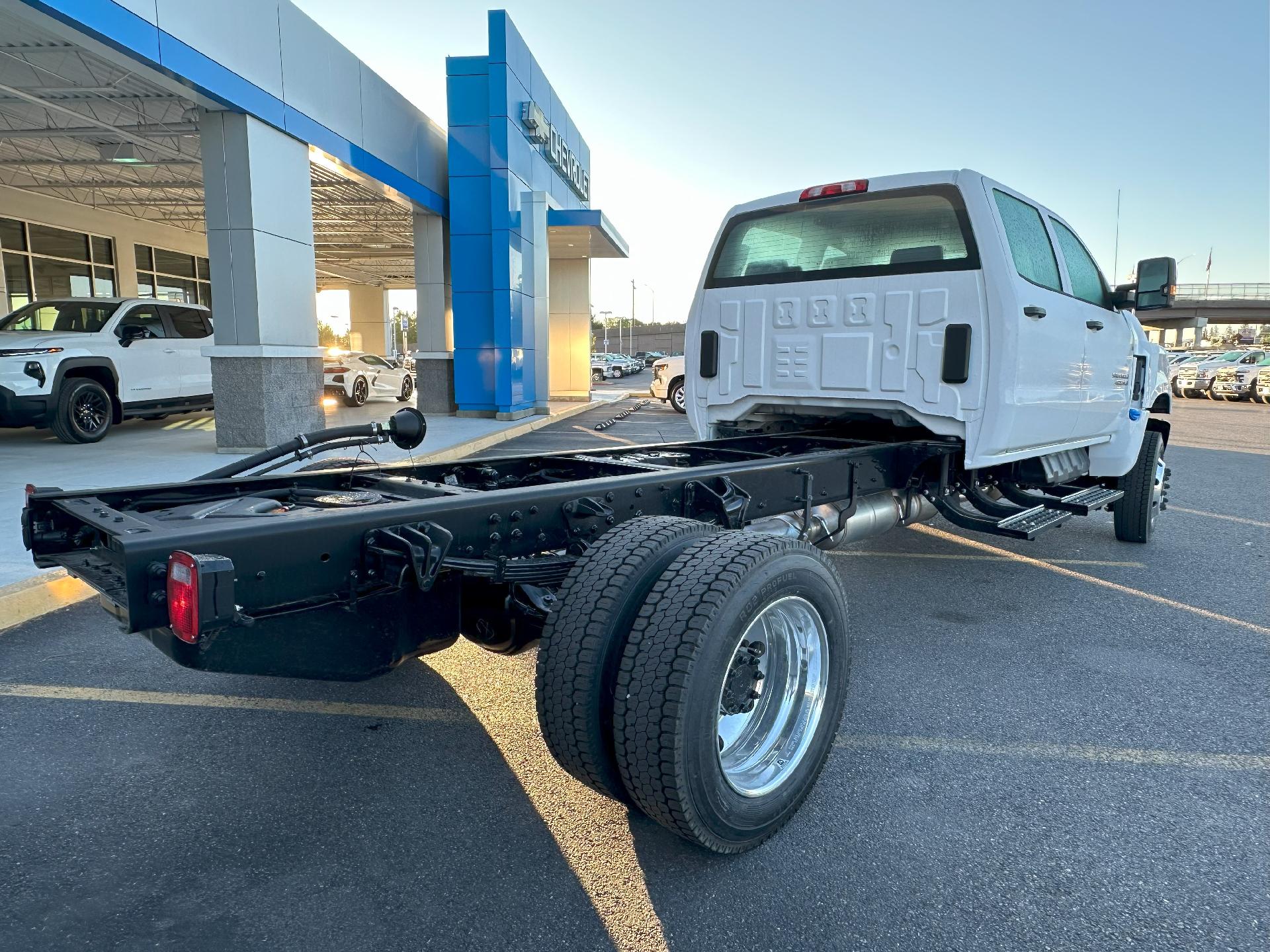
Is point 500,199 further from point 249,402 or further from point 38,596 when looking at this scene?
point 38,596

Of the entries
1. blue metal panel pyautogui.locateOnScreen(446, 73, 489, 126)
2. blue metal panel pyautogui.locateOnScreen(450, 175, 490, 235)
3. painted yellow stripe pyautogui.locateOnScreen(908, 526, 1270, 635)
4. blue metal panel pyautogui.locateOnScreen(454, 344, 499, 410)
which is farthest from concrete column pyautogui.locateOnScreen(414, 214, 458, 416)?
painted yellow stripe pyautogui.locateOnScreen(908, 526, 1270, 635)

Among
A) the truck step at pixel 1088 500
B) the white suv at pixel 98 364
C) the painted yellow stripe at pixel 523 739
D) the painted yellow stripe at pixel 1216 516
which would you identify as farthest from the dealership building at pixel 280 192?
the painted yellow stripe at pixel 1216 516

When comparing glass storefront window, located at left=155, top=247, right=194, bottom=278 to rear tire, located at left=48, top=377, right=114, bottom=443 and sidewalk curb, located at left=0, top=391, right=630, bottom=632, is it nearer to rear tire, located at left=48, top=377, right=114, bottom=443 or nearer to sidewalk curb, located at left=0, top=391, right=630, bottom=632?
rear tire, located at left=48, top=377, right=114, bottom=443

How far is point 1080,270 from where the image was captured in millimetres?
5527

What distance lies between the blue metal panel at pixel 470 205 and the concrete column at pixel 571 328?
873cm

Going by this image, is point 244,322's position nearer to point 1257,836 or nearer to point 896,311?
point 896,311

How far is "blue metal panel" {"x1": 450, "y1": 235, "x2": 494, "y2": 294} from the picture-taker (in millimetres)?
16375

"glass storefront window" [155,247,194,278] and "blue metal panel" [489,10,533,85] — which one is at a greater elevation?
"blue metal panel" [489,10,533,85]

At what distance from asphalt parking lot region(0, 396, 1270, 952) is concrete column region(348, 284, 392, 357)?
38397 millimetres

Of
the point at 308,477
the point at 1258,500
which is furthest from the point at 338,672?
the point at 1258,500

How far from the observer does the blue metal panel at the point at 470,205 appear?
16234 mm

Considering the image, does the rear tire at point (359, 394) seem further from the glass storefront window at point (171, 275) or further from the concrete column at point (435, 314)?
the glass storefront window at point (171, 275)

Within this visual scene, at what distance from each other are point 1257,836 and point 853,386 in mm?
2816

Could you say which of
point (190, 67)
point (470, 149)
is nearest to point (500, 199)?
point (470, 149)
